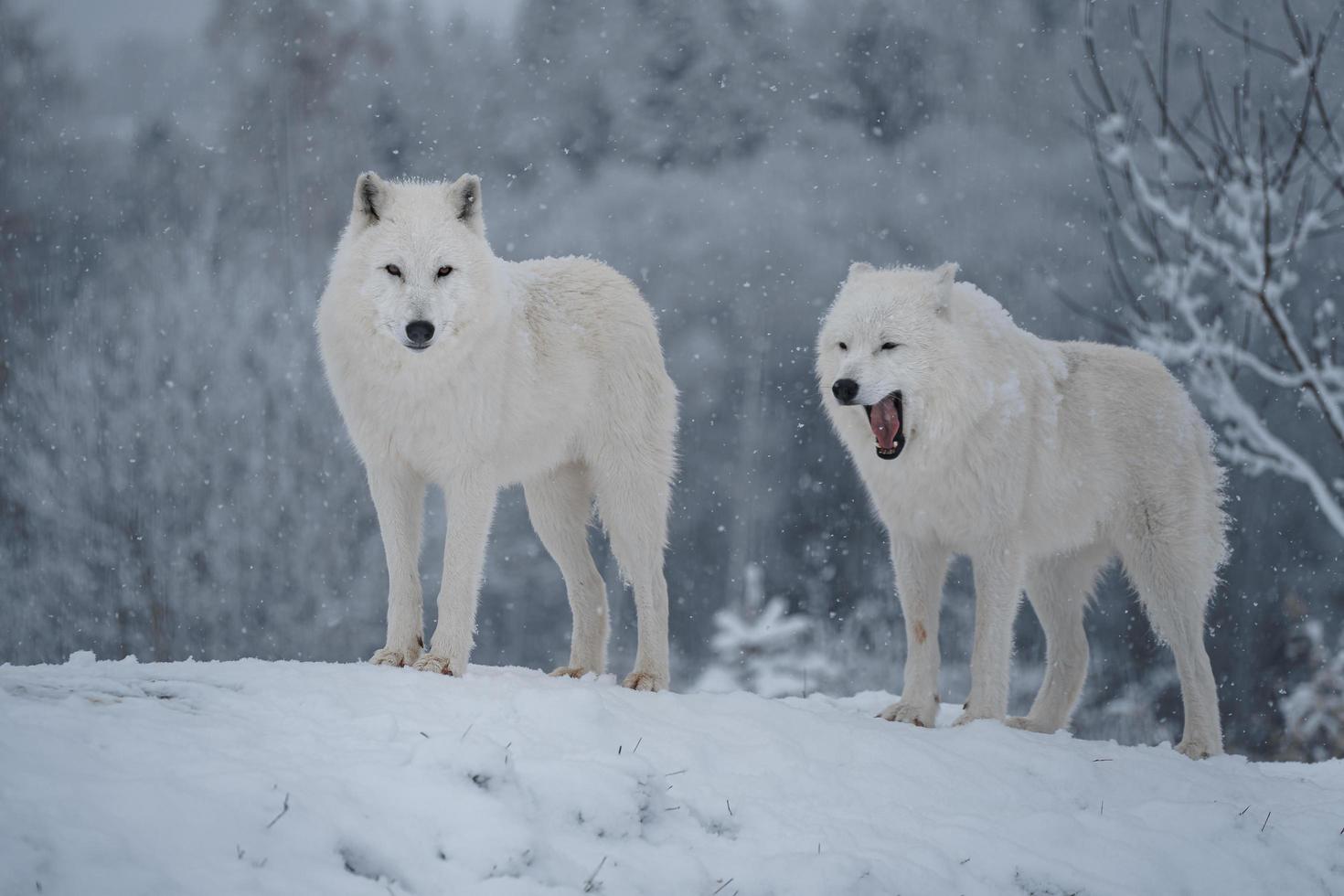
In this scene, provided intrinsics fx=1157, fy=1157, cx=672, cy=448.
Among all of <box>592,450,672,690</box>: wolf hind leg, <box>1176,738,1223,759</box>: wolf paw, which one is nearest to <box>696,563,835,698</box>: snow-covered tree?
<box>1176,738,1223,759</box>: wolf paw

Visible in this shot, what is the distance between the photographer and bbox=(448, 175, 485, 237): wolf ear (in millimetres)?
5512

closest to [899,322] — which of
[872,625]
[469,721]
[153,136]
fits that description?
[469,721]

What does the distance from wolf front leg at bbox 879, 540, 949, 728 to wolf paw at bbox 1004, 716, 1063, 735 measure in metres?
0.79

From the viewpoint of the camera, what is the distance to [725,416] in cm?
2500

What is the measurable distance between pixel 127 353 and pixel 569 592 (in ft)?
55.0

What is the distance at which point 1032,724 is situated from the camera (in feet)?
21.5

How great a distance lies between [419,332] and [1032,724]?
4.07m

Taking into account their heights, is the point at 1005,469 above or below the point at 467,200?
below

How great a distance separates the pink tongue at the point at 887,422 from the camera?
5.84 metres

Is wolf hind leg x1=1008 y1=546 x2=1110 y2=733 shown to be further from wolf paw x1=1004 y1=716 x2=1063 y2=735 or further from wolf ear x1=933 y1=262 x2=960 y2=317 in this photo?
wolf ear x1=933 y1=262 x2=960 y2=317

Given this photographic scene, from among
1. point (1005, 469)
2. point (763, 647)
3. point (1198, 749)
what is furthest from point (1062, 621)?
point (763, 647)

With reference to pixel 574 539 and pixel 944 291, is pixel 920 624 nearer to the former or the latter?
pixel 944 291

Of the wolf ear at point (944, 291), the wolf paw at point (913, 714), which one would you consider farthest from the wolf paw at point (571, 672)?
the wolf ear at point (944, 291)

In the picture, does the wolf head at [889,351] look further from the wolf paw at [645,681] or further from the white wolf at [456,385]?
the wolf paw at [645,681]
